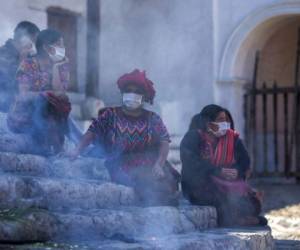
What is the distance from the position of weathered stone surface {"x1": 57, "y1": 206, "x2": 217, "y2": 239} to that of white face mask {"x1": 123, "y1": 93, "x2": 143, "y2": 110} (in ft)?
3.07

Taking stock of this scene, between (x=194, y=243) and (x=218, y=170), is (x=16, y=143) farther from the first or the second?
(x=194, y=243)

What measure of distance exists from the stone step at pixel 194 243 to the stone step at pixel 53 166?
3.79 feet

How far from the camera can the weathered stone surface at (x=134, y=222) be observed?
6751 millimetres

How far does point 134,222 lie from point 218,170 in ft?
6.20

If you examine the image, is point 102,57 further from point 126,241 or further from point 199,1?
point 126,241

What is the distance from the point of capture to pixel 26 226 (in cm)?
633

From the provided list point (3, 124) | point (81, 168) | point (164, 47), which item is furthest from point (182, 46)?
point (81, 168)

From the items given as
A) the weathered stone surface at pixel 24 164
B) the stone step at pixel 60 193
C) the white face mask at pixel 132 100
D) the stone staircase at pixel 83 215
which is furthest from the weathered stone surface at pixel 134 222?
the white face mask at pixel 132 100

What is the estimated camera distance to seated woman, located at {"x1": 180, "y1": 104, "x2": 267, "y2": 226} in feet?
29.0

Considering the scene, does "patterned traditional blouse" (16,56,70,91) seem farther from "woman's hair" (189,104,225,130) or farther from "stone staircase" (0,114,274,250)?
"woman's hair" (189,104,225,130)

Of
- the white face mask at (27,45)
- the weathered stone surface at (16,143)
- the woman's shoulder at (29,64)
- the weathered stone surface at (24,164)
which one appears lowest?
the weathered stone surface at (24,164)

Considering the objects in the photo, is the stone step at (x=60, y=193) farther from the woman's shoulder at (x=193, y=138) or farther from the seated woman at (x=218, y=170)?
the woman's shoulder at (x=193, y=138)

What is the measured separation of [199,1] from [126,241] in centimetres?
862

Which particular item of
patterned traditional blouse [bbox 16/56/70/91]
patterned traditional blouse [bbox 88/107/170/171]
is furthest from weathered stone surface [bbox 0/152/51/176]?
patterned traditional blouse [bbox 16/56/70/91]
